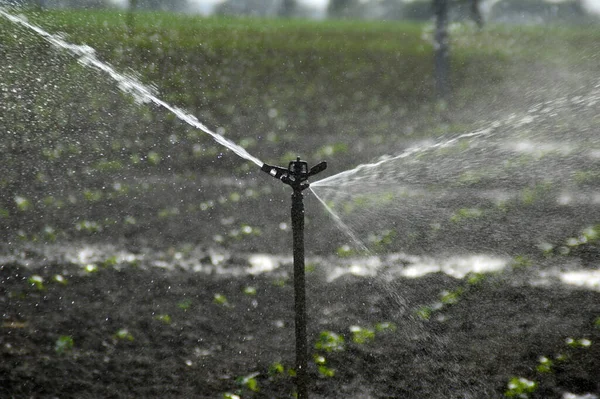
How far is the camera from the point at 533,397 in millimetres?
2375

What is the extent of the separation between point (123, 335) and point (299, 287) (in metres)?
1.22

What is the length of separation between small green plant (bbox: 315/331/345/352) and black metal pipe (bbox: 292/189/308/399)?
0.63 m

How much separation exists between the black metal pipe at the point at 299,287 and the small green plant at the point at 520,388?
839mm

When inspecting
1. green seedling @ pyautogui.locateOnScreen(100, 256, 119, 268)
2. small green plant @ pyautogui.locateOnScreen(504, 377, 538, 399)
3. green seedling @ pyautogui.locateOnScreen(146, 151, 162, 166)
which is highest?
green seedling @ pyautogui.locateOnScreen(146, 151, 162, 166)

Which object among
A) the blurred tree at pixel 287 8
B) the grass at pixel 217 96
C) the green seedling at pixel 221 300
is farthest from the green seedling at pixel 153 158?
the green seedling at pixel 221 300

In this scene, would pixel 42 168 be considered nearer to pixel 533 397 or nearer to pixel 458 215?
Result: pixel 458 215

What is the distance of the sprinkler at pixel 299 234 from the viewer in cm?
190

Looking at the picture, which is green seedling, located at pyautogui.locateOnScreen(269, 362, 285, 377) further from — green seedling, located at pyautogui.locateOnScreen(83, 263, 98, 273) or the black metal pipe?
green seedling, located at pyautogui.locateOnScreen(83, 263, 98, 273)

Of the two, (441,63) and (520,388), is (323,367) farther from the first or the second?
(441,63)

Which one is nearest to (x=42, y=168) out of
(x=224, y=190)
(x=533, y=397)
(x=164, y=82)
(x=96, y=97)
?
(x=96, y=97)

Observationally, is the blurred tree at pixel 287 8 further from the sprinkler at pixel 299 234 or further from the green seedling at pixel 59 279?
the sprinkler at pixel 299 234

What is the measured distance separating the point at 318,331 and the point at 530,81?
5054 mm

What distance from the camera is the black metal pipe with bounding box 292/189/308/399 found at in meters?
1.90

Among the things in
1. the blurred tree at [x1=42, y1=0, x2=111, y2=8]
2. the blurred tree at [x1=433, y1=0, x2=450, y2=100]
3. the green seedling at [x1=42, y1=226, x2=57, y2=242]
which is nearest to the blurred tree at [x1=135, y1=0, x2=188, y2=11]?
the blurred tree at [x1=42, y1=0, x2=111, y2=8]
